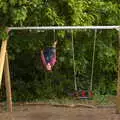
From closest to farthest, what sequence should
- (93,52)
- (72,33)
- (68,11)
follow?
(68,11) < (72,33) < (93,52)

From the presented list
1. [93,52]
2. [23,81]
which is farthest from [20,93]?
[93,52]

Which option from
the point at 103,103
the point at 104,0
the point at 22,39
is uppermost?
the point at 104,0

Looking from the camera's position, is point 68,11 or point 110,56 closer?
point 68,11

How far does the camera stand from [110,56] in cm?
991

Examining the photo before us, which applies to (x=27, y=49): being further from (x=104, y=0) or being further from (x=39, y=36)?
(x=104, y=0)

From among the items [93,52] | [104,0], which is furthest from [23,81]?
[104,0]

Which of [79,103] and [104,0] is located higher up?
[104,0]

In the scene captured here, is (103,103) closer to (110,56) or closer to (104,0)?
(110,56)

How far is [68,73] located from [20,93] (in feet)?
4.06

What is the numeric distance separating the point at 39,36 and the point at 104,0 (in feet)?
5.94

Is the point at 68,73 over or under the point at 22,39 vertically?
under

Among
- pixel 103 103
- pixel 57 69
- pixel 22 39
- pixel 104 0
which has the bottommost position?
pixel 103 103

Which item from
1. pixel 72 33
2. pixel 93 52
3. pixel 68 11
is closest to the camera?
pixel 68 11

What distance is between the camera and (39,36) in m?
9.43
